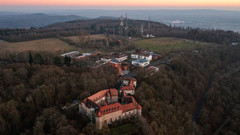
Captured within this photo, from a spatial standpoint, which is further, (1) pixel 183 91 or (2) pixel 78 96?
(1) pixel 183 91

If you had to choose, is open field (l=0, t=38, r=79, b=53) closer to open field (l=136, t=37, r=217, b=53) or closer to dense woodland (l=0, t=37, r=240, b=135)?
dense woodland (l=0, t=37, r=240, b=135)

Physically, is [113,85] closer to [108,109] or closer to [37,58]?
[108,109]

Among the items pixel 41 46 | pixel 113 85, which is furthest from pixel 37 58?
pixel 41 46

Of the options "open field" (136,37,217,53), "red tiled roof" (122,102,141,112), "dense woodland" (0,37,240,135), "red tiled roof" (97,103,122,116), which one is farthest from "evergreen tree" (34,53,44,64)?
"open field" (136,37,217,53)

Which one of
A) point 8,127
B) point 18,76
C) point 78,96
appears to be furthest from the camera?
point 18,76

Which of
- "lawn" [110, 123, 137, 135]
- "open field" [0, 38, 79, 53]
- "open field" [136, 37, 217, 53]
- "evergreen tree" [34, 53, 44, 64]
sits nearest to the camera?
"lawn" [110, 123, 137, 135]

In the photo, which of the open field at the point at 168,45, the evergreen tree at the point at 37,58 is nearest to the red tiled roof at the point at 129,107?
the evergreen tree at the point at 37,58

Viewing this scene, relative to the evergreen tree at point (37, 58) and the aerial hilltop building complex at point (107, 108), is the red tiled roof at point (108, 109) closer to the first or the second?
the aerial hilltop building complex at point (107, 108)

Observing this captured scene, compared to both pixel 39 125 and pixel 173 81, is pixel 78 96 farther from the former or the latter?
pixel 173 81

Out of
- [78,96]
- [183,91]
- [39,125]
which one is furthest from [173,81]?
[39,125]
